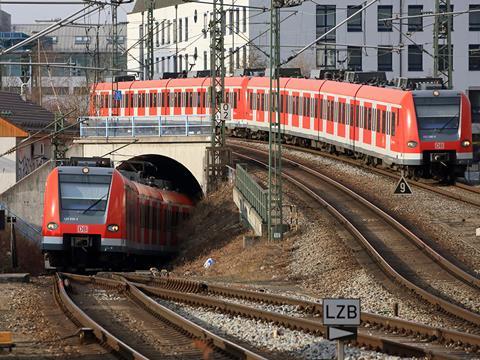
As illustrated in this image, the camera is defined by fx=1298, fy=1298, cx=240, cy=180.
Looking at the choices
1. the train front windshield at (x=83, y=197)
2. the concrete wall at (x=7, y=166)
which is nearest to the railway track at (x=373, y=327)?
the train front windshield at (x=83, y=197)

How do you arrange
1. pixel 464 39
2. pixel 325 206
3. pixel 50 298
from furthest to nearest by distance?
pixel 464 39, pixel 325 206, pixel 50 298

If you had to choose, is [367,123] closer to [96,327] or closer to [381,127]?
[381,127]

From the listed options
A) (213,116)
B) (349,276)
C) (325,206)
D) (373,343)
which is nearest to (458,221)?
(325,206)

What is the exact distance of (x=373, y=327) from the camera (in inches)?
701

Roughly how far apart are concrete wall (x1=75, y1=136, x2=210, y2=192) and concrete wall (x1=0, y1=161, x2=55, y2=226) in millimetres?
2136

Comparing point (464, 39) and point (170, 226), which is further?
point (464, 39)

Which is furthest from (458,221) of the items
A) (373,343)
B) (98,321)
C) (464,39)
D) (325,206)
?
(464,39)

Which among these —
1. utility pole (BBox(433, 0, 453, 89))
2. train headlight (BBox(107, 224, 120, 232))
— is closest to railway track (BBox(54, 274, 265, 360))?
train headlight (BBox(107, 224, 120, 232))

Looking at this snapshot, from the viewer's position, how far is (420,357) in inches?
574

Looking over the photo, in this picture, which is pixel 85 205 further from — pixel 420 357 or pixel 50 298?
pixel 420 357

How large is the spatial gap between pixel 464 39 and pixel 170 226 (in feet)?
142

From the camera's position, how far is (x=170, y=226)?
4450 centimetres

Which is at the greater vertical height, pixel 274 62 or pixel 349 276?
pixel 274 62

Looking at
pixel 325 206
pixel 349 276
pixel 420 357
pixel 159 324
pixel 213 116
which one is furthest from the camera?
pixel 213 116
